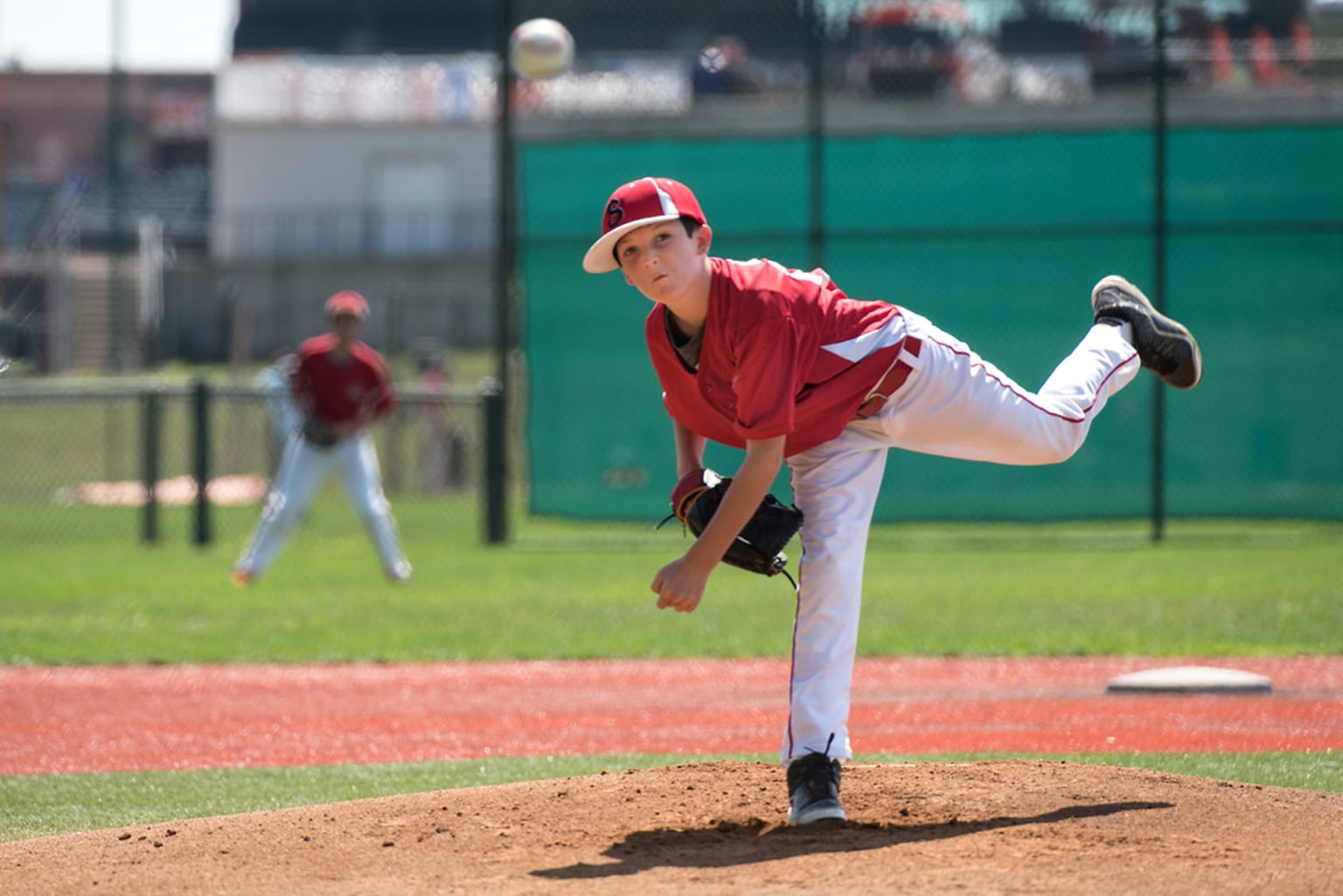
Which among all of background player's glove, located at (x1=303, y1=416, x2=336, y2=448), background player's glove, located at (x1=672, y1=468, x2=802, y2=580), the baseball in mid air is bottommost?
background player's glove, located at (x1=672, y1=468, x2=802, y2=580)

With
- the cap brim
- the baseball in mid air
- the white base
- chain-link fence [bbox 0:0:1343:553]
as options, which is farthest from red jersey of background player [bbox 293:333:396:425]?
the cap brim

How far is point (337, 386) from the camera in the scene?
11.8 metres

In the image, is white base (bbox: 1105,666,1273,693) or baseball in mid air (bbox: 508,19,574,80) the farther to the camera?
baseball in mid air (bbox: 508,19,574,80)

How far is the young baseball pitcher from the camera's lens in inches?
167

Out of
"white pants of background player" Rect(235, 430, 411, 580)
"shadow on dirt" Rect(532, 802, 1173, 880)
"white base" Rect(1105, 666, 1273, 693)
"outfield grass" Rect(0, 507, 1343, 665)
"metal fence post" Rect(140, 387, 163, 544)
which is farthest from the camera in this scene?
"metal fence post" Rect(140, 387, 163, 544)

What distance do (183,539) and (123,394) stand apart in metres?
1.58

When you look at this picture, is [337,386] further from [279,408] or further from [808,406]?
[808,406]

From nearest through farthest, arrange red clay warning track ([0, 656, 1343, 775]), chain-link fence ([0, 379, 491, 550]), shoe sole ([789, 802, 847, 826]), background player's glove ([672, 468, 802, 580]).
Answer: shoe sole ([789, 802, 847, 826])
background player's glove ([672, 468, 802, 580])
red clay warning track ([0, 656, 1343, 775])
chain-link fence ([0, 379, 491, 550])

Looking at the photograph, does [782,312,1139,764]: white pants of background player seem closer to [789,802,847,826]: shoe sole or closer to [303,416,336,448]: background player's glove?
[789,802,847,826]: shoe sole

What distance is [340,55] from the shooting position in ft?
135

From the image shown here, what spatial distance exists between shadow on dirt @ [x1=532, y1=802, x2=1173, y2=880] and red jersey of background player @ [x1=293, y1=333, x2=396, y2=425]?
25.7 feet

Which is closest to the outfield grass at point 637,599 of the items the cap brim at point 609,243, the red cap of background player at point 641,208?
the cap brim at point 609,243

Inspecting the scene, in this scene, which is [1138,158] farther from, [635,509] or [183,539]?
[183,539]

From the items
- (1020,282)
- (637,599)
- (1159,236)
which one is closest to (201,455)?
(637,599)
